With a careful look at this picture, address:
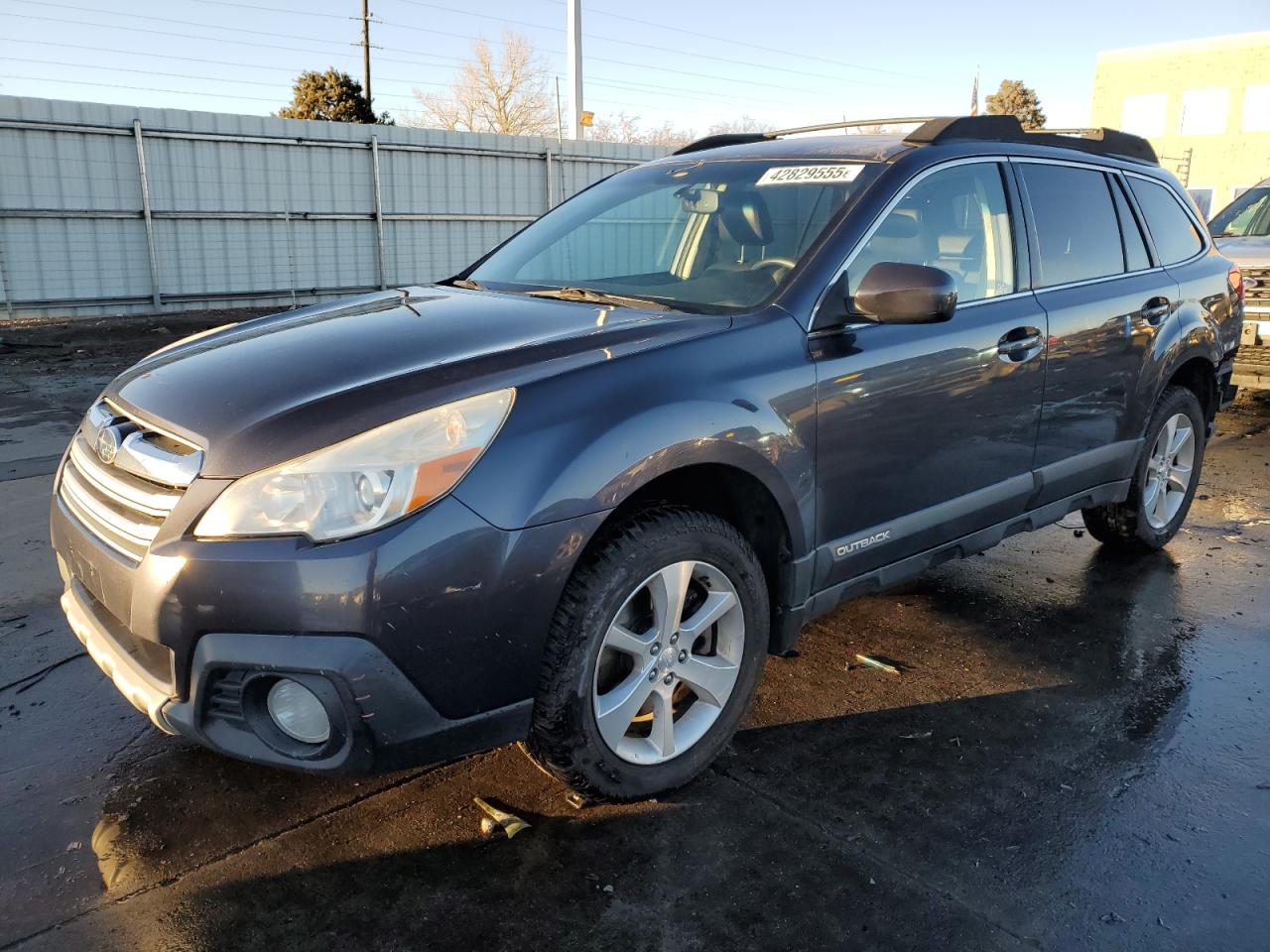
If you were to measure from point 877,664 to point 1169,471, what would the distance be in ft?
7.15

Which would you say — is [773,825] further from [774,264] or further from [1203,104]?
[1203,104]

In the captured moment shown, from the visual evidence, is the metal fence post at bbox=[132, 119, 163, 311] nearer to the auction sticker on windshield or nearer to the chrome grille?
the chrome grille

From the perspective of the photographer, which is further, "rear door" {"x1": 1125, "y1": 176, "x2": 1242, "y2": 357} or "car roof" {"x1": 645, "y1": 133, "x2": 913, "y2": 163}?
"rear door" {"x1": 1125, "y1": 176, "x2": 1242, "y2": 357}

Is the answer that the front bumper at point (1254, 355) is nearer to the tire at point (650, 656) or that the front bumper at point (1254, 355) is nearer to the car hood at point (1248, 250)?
the car hood at point (1248, 250)

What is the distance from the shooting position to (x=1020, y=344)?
11.4 feet

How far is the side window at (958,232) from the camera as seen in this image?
319 cm

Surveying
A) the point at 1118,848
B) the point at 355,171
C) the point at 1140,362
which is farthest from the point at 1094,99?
the point at 1118,848

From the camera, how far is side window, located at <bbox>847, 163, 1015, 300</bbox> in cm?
319

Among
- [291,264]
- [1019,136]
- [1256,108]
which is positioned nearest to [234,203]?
[291,264]

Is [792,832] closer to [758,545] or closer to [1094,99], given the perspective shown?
[758,545]

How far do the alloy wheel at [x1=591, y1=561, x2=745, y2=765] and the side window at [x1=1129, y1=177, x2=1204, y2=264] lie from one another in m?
3.03

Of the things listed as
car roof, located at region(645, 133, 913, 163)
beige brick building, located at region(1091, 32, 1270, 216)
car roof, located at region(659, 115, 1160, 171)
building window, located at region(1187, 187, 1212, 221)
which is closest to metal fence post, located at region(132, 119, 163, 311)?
car roof, located at region(659, 115, 1160, 171)

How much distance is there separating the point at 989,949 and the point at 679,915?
68 centimetres

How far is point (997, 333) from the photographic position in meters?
3.42
